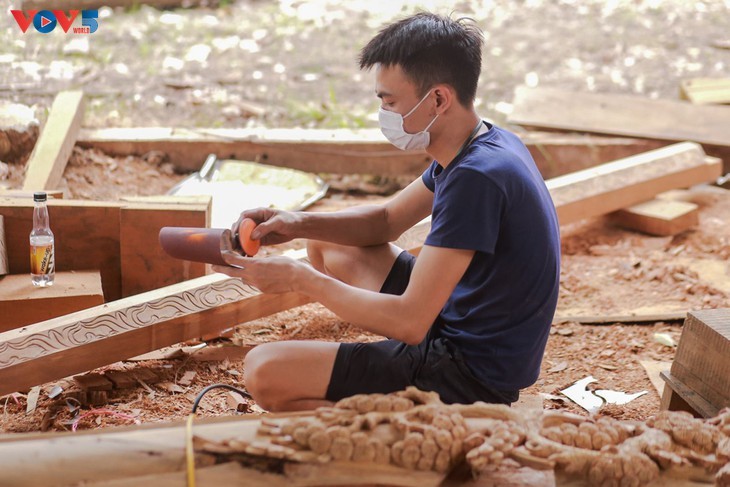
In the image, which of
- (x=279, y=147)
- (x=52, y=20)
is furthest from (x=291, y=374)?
(x=52, y=20)

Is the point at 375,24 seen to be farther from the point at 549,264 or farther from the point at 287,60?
the point at 549,264

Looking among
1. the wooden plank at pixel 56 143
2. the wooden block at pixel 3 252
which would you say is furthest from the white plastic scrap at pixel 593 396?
the wooden plank at pixel 56 143

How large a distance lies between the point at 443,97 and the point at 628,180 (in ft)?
9.47

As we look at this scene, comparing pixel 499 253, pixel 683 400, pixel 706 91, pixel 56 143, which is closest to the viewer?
pixel 499 253

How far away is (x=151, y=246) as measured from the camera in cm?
385

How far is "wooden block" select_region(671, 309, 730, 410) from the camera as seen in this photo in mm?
2627

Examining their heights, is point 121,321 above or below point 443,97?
below

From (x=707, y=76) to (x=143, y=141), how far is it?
17.5ft

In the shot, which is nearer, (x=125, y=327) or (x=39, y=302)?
(x=125, y=327)

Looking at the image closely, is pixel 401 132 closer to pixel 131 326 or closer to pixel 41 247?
pixel 131 326

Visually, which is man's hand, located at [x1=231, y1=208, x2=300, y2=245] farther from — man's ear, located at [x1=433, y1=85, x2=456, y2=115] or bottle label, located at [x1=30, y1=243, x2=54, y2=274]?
bottle label, located at [x1=30, y1=243, x2=54, y2=274]

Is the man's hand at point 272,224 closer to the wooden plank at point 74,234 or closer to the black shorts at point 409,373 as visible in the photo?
the black shorts at point 409,373

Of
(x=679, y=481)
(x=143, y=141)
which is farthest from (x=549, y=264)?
(x=143, y=141)

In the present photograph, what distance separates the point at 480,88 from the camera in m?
7.30
